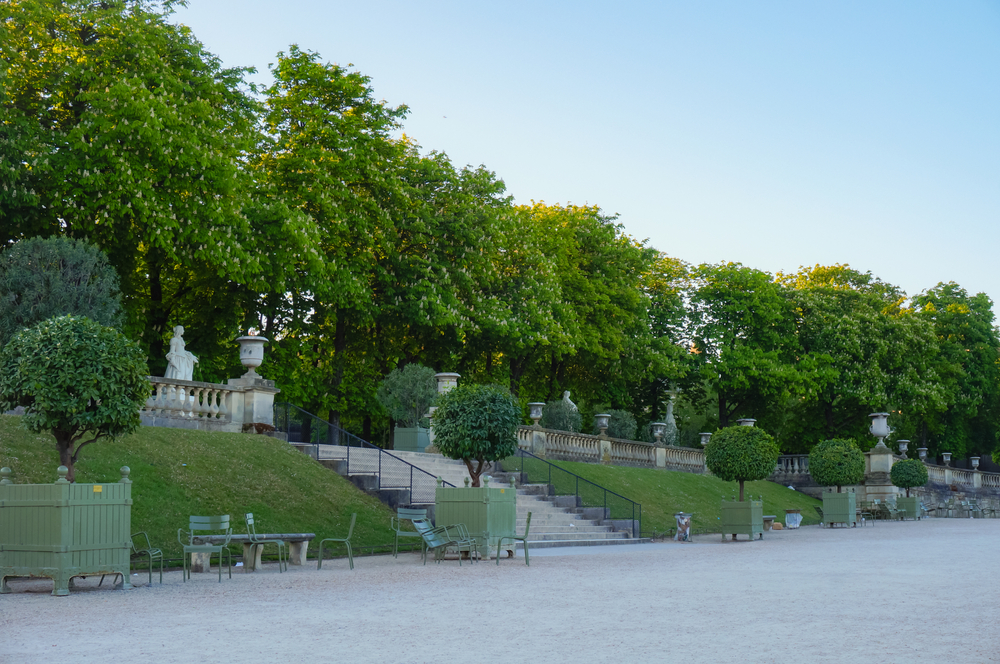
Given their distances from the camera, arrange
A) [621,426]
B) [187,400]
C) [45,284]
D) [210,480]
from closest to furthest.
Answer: [210,480] < [187,400] < [45,284] < [621,426]

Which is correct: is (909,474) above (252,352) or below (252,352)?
below

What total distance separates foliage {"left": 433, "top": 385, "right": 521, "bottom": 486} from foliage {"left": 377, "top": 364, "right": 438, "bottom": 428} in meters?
9.35

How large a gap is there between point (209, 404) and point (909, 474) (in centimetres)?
2939

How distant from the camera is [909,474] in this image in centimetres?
4103

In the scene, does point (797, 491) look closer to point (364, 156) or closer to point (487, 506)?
point (364, 156)

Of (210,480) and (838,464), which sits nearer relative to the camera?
(210,480)

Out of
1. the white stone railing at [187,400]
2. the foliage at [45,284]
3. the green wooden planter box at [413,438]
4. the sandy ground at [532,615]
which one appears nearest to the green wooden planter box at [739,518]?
the sandy ground at [532,615]

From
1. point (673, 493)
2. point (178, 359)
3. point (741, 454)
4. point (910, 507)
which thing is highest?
point (178, 359)

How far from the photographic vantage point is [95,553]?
12.0m

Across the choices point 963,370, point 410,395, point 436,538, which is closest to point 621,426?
point 410,395

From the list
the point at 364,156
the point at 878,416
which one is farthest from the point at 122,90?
the point at 878,416

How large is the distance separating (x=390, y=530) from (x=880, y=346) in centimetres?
3508

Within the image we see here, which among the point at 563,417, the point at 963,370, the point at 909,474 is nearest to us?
the point at 563,417

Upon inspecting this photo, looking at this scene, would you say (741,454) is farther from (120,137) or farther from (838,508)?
(120,137)
